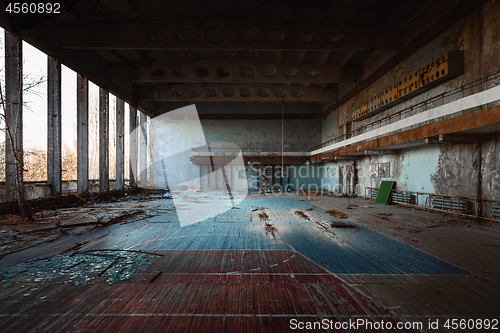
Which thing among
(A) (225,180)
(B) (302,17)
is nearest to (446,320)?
(B) (302,17)

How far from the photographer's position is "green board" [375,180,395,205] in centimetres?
1168

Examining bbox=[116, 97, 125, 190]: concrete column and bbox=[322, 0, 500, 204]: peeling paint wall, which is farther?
bbox=[116, 97, 125, 190]: concrete column

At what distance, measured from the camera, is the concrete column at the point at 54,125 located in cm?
963

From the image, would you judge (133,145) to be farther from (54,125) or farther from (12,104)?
(12,104)

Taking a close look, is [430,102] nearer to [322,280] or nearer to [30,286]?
[322,280]

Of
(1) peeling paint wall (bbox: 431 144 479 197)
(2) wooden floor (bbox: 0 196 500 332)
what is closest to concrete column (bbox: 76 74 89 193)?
(2) wooden floor (bbox: 0 196 500 332)

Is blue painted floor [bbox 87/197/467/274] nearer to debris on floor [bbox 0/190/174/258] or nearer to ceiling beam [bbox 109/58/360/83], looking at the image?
debris on floor [bbox 0/190/174/258]

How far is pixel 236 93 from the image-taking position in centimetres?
1817

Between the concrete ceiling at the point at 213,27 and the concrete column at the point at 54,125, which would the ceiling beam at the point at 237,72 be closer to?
the concrete ceiling at the point at 213,27

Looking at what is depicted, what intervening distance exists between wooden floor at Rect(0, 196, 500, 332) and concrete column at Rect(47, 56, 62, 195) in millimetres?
6495

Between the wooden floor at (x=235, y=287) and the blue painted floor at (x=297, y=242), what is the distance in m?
0.04

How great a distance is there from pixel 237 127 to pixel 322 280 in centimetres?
1951

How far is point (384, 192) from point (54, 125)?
48.6ft

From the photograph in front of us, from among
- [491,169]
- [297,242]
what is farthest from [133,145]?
[491,169]
